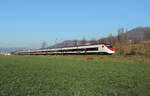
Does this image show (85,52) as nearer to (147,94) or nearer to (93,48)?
(93,48)

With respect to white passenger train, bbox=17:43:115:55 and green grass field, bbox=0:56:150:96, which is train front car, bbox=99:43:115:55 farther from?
green grass field, bbox=0:56:150:96

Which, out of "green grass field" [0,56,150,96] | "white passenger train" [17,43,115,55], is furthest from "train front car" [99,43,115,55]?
"green grass field" [0,56,150,96]

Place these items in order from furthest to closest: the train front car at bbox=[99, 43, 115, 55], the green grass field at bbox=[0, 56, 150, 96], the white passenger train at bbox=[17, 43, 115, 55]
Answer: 1. the white passenger train at bbox=[17, 43, 115, 55]
2. the train front car at bbox=[99, 43, 115, 55]
3. the green grass field at bbox=[0, 56, 150, 96]

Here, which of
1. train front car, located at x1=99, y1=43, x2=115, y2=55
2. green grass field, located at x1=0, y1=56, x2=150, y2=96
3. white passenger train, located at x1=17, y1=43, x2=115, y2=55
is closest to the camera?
green grass field, located at x1=0, y1=56, x2=150, y2=96

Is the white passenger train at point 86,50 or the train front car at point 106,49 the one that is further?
the white passenger train at point 86,50

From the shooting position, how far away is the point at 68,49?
168 feet

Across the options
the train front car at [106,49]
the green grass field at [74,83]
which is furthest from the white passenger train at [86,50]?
the green grass field at [74,83]

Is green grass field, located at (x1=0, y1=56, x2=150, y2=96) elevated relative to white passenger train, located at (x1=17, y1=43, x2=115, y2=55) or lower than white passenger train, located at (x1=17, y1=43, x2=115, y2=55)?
lower

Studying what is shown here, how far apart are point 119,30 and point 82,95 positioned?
68.3m

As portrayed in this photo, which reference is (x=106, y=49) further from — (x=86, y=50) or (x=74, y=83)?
(x=74, y=83)

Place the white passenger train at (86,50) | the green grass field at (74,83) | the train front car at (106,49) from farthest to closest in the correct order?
1. the white passenger train at (86,50)
2. the train front car at (106,49)
3. the green grass field at (74,83)

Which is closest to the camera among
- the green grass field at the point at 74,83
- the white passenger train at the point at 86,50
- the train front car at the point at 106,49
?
the green grass field at the point at 74,83

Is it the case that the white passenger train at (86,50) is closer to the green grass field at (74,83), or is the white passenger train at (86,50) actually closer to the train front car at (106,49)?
the train front car at (106,49)

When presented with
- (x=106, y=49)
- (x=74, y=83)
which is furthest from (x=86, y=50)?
(x=74, y=83)
